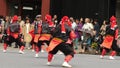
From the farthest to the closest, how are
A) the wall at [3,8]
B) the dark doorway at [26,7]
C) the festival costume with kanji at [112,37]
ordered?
the dark doorway at [26,7]
the wall at [3,8]
the festival costume with kanji at [112,37]

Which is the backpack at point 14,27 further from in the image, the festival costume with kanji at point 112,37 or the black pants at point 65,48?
the black pants at point 65,48

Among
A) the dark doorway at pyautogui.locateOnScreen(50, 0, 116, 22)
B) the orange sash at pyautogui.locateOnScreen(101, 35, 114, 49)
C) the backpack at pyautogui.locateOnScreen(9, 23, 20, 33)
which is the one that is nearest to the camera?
the orange sash at pyautogui.locateOnScreen(101, 35, 114, 49)

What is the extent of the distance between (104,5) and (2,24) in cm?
674

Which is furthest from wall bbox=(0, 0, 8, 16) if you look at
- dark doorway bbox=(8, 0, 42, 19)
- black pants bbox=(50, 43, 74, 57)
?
black pants bbox=(50, 43, 74, 57)

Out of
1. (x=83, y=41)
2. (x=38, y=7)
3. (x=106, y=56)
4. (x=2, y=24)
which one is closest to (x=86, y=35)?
(x=83, y=41)

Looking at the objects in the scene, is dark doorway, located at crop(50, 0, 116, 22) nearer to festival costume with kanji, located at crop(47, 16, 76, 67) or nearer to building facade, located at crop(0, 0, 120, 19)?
building facade, located at crop(0, 0, 120, 19)

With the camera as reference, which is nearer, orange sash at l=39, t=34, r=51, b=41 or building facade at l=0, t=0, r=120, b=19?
orange sash at l=39, t=34, r=51, b=41

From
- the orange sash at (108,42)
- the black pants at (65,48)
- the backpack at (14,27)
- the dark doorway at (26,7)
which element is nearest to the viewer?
the black pants at (65,48)

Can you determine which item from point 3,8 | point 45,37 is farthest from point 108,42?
point 3,8

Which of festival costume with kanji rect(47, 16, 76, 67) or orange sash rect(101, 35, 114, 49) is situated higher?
festival costume with kanji rect(47, 16, 76, 67)

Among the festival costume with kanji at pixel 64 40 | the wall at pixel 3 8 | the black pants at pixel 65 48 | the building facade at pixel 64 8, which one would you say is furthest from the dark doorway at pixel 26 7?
the black pants at pixel 65 48

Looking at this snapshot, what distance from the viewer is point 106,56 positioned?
2427 cm

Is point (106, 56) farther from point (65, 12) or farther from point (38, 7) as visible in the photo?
point (38, 7)

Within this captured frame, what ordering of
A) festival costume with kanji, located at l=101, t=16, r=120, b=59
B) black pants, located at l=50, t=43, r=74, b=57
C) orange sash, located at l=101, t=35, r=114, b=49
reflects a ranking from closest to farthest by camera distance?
black pants, located at l=50, t=43, r=74, b=57
festival costume with kanji, located at l=101, t=16, r=120, b=59
orange sash, located at l=101, t=35, r=114, b=49
